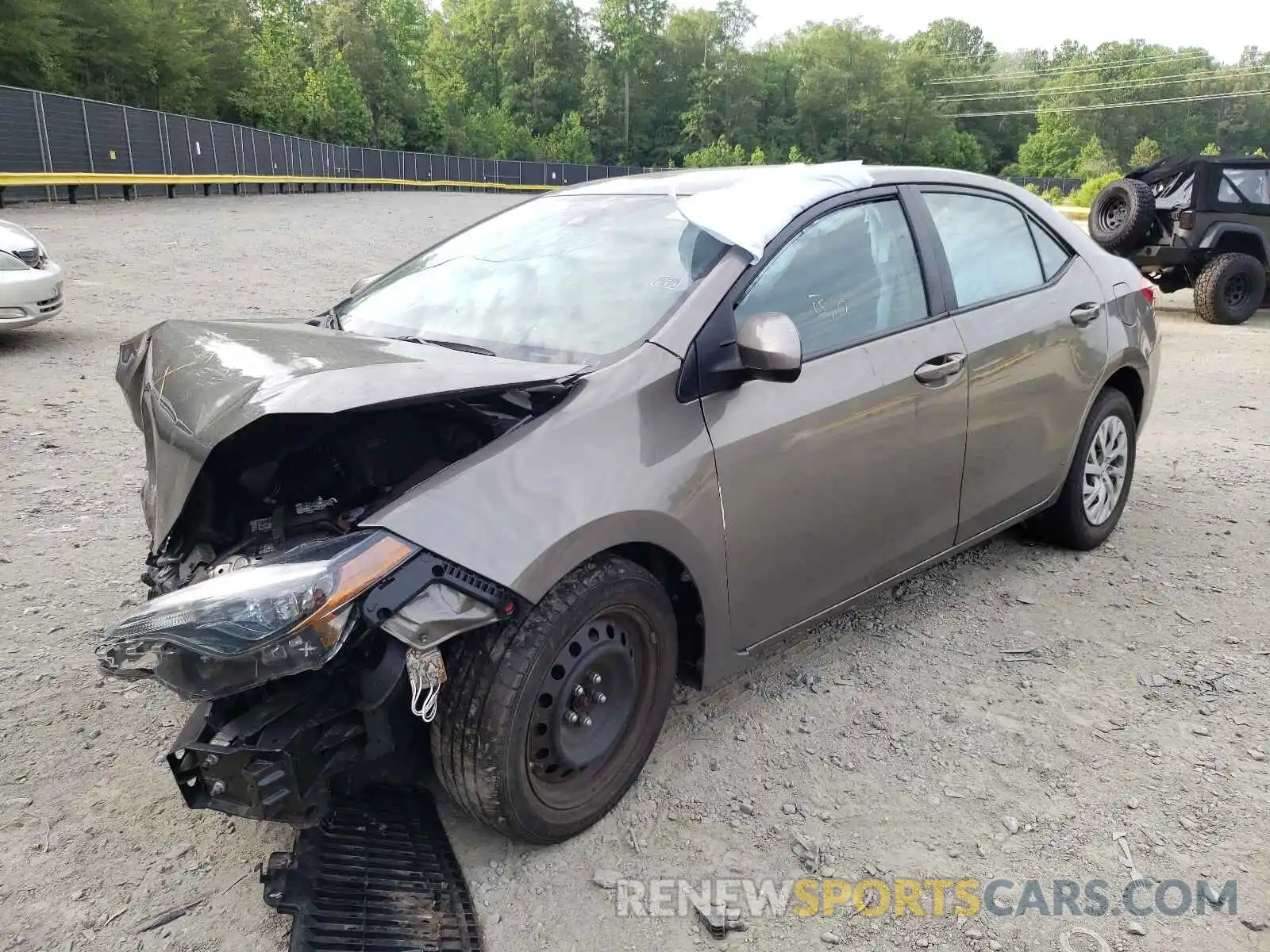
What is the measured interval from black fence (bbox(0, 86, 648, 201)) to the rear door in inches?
350

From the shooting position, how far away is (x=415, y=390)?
88.9 inches

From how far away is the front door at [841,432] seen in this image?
9.12 feet

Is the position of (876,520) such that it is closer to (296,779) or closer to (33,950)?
(296,779)

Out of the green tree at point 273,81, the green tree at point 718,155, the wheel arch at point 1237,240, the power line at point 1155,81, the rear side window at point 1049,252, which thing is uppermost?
the power line at point 1155,81

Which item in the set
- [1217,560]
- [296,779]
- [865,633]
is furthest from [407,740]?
[1217,560]

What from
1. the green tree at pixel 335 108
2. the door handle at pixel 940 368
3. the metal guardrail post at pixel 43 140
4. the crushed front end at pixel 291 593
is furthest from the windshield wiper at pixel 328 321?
the green tree at pixel 335 108

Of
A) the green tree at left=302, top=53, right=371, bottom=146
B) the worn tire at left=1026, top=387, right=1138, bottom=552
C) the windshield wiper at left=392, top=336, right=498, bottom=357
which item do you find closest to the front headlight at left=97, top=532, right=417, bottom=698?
the windshield wiper at left=392, top=336, right=498, bottom=357

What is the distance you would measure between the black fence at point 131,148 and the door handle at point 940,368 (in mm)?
9505

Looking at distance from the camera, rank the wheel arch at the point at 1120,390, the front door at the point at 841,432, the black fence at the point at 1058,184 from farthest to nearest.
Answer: the black fence at the point at 1058,184
the wheel arch at the point at 1120,390
the front door at the point at 841,432

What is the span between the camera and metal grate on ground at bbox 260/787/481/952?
7.15 ft

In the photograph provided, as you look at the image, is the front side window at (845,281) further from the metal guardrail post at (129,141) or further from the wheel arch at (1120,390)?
the metal guardrail post at (129,141)

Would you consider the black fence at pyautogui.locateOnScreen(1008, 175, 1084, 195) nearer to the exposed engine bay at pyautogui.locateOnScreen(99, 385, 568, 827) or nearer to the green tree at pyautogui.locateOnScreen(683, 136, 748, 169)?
the green tree at pyautogui.locateOnScreen(683, 136, 748, 169)

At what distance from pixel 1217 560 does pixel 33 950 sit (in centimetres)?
471

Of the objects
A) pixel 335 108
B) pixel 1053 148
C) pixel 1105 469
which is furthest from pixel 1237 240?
pixel 1053 148
